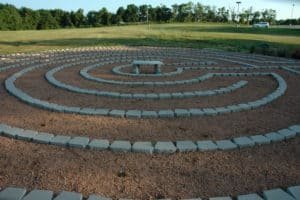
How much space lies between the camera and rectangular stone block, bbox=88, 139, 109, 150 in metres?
5.45

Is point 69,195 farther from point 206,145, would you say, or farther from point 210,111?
point 210,111

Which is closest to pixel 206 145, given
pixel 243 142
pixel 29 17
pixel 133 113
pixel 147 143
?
pixel 243 142

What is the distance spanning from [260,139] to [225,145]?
601 millimetres

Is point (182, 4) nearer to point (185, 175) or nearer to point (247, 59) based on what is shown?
point (247, 59)

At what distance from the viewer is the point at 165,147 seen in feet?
18.0

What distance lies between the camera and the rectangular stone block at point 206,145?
5469mm

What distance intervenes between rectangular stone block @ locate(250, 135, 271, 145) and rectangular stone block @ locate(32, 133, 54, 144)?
2.97 meters

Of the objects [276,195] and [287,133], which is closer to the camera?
[276,195]

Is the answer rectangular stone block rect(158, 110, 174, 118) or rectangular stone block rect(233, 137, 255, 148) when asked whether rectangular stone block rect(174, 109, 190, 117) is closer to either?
rectangular stone block rect(158, 110, 174, 118)

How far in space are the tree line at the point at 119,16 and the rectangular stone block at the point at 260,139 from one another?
48.7 m

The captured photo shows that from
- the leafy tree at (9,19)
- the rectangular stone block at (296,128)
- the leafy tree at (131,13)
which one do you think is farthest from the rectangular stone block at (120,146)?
the leafy tree at (131,13)

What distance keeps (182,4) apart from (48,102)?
7422 centimetres

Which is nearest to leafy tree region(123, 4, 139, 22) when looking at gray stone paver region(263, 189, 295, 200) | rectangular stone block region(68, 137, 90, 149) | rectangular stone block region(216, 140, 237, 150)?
rectangular stone block region(68, 137, 90, 149)

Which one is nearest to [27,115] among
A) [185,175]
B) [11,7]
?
[185,175]
